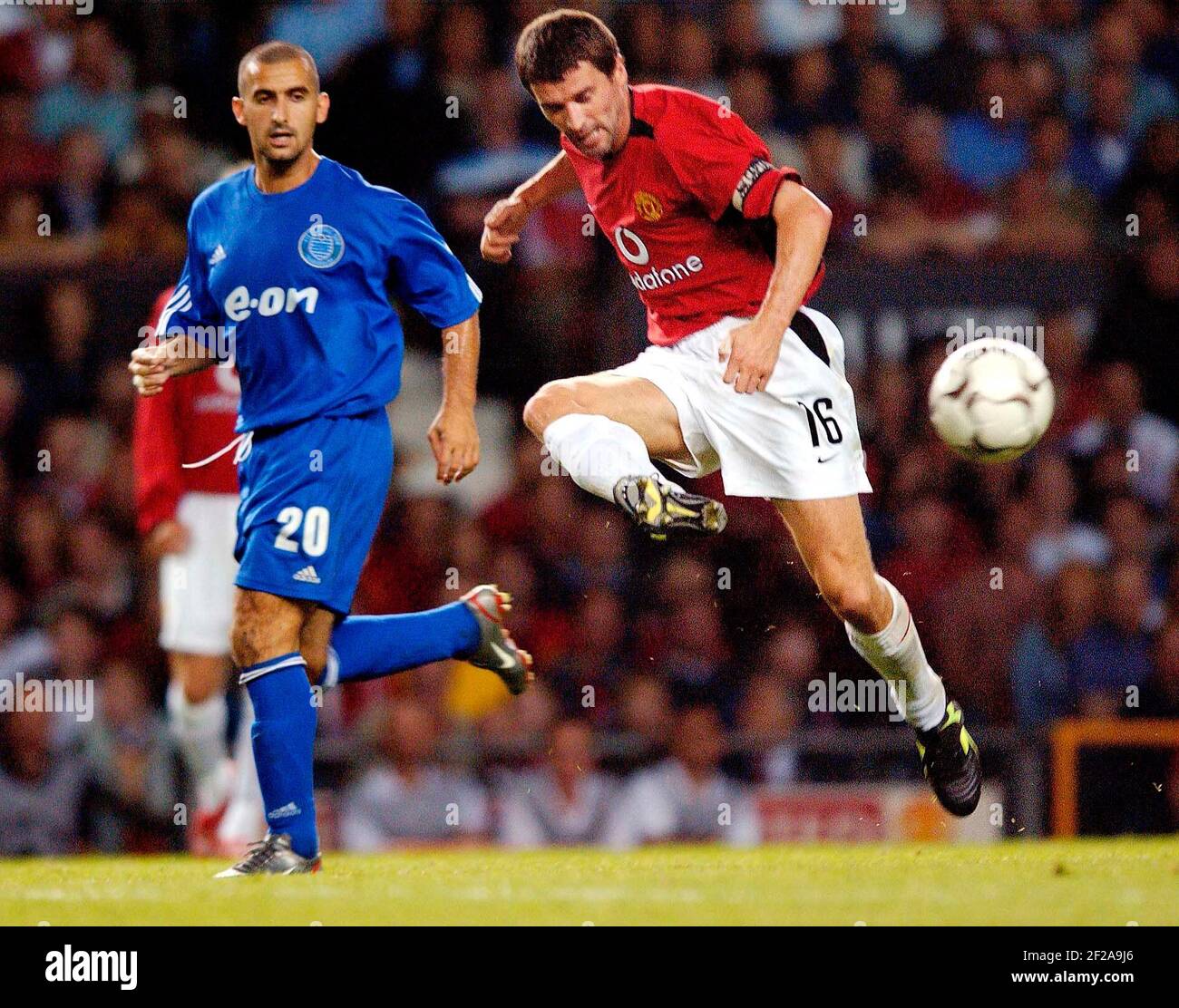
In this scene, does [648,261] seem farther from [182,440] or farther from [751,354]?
[182,440]

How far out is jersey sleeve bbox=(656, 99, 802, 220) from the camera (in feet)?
18.9

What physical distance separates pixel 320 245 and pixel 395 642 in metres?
1.21

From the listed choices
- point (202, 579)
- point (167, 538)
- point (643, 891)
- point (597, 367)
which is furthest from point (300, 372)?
point (597, 367)

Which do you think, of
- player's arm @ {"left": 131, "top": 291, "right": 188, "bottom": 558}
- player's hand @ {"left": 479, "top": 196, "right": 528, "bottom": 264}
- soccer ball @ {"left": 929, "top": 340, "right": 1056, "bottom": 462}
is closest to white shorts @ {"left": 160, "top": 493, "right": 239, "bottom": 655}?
player's arm @ {"left": 131, "top": 291, "right": 188, "bottom": 558}

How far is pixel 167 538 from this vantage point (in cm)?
724

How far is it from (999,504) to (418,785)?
3040mm

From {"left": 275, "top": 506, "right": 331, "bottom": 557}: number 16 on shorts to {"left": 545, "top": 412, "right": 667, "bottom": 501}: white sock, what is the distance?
27.2 inches

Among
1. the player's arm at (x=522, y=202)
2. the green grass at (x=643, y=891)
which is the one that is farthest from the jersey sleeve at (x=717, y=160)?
the green grass at (x=643, y=891)

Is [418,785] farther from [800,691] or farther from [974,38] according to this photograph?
[974,38]

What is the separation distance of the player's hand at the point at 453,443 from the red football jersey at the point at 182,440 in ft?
5.60

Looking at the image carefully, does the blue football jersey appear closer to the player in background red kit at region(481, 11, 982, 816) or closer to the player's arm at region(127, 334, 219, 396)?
the player's arm at region(127, 334, 219, 396)

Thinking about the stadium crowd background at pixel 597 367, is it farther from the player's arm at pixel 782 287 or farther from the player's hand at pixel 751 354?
the player's hand at pixel 751 354

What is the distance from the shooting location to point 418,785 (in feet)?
28.0

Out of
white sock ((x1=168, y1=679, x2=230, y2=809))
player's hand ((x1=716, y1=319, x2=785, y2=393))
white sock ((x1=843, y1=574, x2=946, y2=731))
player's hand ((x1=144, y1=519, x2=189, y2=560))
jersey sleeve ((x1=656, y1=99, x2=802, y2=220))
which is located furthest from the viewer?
white sock ((x1=168, y1=679, x2=230, y2=809))
